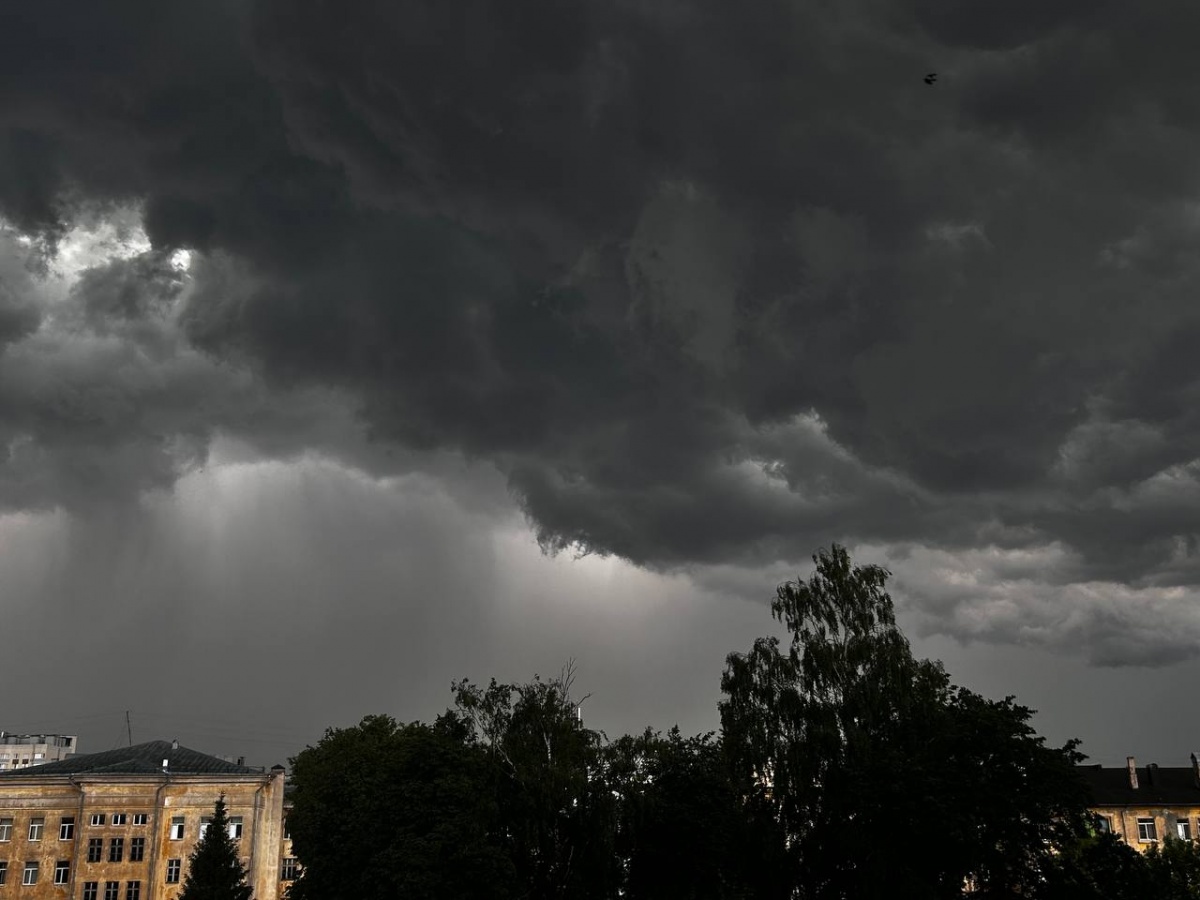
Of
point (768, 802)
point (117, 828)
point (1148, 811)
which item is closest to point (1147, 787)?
point (1148, 811)

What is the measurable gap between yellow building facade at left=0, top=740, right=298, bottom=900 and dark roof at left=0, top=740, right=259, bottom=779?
1.20ft

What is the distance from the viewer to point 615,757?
6756cm

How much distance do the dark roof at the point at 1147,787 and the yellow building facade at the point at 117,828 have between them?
81723 mm

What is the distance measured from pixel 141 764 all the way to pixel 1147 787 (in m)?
103

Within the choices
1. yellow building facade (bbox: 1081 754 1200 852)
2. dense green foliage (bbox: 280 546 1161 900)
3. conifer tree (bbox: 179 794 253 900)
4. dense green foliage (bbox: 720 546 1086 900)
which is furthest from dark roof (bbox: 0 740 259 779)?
yellow building facade (bbox: 1081 754 1200 852)

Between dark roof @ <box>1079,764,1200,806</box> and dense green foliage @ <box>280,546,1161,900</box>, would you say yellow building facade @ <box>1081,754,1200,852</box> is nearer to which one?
dark roof @ <box>1079,764,1200,806</box>

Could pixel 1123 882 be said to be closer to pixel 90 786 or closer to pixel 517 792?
pixel 517 792

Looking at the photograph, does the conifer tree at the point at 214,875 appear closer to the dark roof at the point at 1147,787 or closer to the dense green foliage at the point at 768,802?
the dense green foliage at the point at 768,802

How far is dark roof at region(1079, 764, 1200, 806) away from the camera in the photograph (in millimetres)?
101875

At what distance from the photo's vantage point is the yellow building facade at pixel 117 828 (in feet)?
286

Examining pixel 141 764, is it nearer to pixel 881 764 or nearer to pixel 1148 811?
pixel 881 764

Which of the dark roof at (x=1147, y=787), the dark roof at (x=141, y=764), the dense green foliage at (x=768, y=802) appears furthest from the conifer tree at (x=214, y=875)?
the dark roof at (x=1147, y=787)

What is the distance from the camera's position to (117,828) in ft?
293

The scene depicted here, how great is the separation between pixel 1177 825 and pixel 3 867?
364 ft
